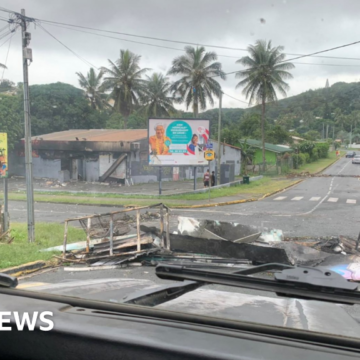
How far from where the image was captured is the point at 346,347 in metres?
1.37

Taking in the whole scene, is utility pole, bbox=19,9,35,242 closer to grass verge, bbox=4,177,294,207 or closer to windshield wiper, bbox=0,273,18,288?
windshield wiper, bbox=0,273,18,288

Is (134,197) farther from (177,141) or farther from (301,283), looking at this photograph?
(301,283)

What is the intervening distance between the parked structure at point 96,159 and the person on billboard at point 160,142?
775 cm

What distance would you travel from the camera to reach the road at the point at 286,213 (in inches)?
565

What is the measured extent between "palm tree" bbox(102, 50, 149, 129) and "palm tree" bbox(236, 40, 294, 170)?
12.8m

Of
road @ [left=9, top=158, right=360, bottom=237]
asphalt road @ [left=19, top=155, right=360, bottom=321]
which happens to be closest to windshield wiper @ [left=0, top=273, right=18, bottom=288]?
asphalt road @ [left=19, top=155, right=360, bottom=321]

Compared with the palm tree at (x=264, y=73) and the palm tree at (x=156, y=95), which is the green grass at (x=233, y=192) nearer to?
the palm tree at (x=156, y=95)

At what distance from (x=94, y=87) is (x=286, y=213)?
20.7 m

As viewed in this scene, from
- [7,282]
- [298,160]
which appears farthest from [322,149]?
[7,282]

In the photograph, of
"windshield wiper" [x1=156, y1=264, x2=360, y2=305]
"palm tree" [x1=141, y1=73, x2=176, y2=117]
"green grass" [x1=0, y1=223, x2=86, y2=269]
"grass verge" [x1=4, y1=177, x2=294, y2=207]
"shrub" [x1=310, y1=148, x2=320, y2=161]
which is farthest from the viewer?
"shrub" [x1=310, y1=148, x2=320, y2=161]

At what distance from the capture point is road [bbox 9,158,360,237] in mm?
14352

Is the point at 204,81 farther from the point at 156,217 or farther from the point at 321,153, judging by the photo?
the point at 321,153

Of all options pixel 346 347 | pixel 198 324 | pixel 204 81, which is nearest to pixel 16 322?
pixel 198 324

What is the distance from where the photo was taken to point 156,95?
34844 mm
